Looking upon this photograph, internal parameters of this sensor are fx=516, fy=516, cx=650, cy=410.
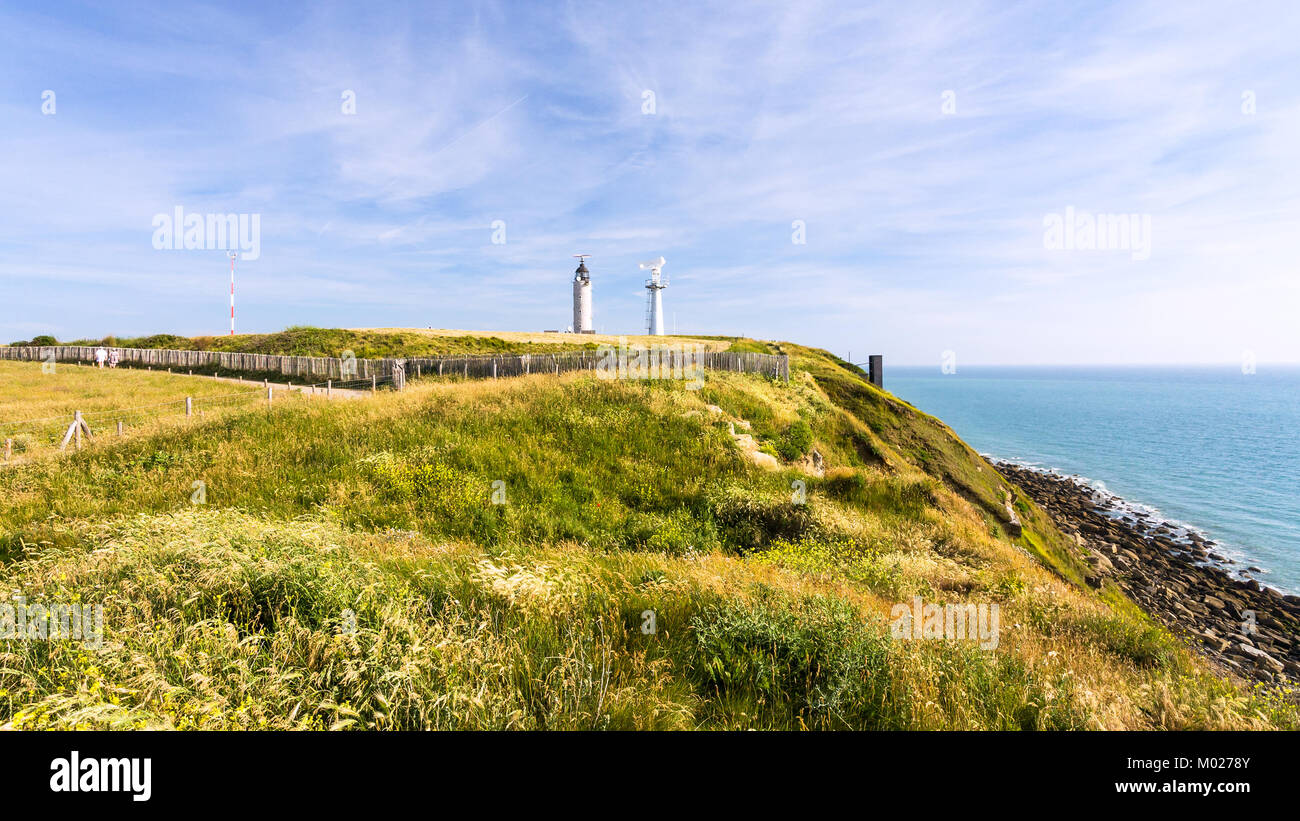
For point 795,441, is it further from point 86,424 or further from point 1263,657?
point 86,424

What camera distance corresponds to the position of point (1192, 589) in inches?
942

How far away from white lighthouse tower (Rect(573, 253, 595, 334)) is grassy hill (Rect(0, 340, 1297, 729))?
2978 inches

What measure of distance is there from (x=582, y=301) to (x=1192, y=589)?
79.2 meters

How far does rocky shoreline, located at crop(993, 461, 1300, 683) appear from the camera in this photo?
1816cm

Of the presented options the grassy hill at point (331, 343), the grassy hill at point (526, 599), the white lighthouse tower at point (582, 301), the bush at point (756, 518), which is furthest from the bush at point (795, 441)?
the white lighthouse tower at point (582, 301)

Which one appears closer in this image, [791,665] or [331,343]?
[791,665]

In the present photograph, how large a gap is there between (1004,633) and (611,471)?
887cm

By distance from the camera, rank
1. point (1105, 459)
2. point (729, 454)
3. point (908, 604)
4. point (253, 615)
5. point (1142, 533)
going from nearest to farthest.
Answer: point (253, 615) < point (908, 604) < point (729, 454) < point (1142, 533) < point (1105, 459)

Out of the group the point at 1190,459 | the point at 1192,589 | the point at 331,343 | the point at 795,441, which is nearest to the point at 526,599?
the point at 795,441

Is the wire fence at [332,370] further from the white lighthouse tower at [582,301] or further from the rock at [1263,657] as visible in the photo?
the white lighthouse tower at [582,301]
